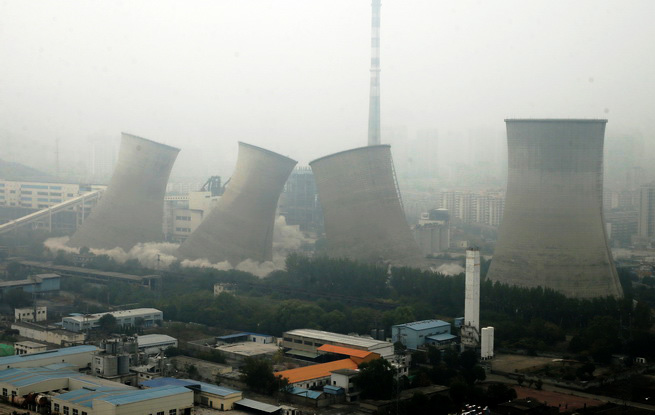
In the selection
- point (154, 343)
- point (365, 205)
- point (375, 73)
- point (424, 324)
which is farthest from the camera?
point (375, 73)

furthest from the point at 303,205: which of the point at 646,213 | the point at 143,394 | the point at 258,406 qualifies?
the point at 143,394

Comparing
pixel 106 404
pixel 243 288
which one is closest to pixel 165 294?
pixel 243 288

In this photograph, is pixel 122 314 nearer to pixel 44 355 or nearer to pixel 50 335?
pixel 50 335

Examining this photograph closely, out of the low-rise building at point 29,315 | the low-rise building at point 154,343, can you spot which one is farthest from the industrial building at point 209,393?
the low-rise building at point 29,315

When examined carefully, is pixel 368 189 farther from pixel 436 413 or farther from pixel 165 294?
pixel 436 413

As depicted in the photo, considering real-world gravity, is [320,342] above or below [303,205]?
below

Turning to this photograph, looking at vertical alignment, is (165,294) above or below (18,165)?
below
